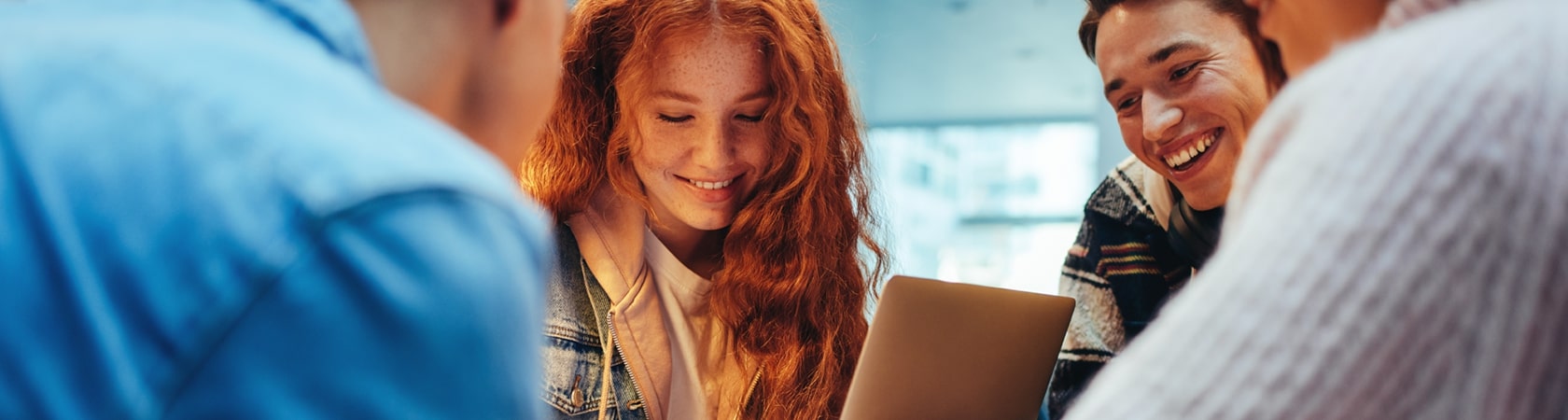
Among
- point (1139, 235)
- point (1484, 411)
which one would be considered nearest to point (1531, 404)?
point (1484, 411)

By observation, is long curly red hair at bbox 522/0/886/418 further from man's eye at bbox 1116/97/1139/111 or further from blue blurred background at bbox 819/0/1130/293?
blue blurred background at bbox 819/0/1130/293

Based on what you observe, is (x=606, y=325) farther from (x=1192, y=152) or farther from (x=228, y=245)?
(x=228, y=245)

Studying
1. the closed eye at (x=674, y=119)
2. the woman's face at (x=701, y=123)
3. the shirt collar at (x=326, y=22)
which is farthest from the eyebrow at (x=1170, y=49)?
the shirt collar at (x=326, y=22)

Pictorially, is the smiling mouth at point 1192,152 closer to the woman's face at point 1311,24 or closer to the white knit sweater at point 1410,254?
the woman's face at point 1311,24

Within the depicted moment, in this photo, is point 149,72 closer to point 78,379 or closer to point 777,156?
point 78,379

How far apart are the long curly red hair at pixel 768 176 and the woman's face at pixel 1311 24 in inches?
39.4

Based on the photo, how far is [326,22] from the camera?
2.04 feet

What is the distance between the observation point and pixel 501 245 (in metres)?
0.55

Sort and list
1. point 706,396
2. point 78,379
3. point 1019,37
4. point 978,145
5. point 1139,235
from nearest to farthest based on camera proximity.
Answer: point 78,379 < point 706,396 < point 1139,235 < point 1019,37 < point 978,145

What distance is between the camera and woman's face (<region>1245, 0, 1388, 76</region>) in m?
0.81

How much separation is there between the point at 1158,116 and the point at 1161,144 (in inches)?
1.8

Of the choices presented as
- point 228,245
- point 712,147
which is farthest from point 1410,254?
point 712,147

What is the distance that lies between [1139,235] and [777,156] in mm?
639

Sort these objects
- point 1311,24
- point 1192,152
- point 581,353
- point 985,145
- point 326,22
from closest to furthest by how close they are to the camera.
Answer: point 326,22 → point 1311,24 → point 581,353 → point 1192,152 → point 985,145
